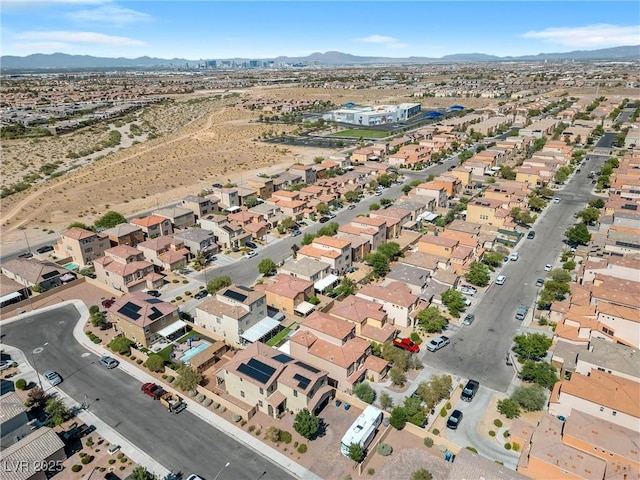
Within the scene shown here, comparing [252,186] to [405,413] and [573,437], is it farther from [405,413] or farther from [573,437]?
[573,437]

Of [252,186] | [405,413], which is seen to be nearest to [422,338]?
[405,413]

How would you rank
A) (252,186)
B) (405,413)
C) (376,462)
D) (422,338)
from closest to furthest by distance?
1. (376,462)
2. (405,413)
3. (422,338)
4. (252,186)

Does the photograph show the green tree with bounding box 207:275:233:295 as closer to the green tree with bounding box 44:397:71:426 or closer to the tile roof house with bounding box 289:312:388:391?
the tile roof house with bounding box 289:312:388:391

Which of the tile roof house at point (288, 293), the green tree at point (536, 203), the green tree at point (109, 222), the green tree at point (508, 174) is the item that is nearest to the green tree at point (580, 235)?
the green tree at point (536, 203)

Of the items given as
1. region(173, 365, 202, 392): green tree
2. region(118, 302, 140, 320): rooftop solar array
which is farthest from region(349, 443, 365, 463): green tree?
region(118, 302, 140, 320): rooftop solar array

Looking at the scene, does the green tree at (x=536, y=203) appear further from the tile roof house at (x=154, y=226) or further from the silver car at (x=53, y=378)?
the silver car at (x=53, y=378)

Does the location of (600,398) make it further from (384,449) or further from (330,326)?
(330,326)

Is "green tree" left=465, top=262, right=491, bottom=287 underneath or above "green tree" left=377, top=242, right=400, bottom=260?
underneath
